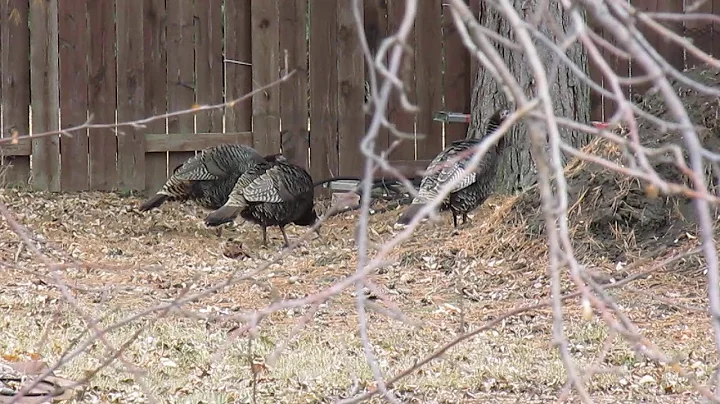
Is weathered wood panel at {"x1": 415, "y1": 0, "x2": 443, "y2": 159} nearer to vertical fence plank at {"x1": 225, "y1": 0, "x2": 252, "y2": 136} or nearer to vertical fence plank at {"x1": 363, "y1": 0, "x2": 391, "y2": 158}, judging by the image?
vertical fence plank at {"x1": 363, "y1": 0, "x2": 391, "y2": 158}

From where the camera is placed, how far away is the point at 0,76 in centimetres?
1059

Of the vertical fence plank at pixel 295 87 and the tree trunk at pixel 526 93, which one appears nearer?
the tree trunk at pixel 526 93

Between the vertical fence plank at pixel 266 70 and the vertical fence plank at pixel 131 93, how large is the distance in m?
1.05

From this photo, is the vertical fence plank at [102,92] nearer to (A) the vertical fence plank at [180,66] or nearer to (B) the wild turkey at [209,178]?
(A) the vertical fence plank at [180,66]

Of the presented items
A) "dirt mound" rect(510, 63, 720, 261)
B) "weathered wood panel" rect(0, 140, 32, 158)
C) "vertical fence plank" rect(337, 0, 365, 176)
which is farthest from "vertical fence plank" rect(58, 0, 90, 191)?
"dirt mound" rect(510, 63, 720, 261)

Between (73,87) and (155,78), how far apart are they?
29.6 inches

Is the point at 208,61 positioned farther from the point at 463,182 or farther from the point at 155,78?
the point at 463,182

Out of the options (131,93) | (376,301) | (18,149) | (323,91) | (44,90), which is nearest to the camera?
(376,301)

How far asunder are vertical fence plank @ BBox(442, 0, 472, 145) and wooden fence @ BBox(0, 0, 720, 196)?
1cm

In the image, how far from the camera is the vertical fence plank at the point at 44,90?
416 inches

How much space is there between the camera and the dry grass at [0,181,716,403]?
511 cm

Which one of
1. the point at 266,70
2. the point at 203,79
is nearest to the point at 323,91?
the point at 266,70

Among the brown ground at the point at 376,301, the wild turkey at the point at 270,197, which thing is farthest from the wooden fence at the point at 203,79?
the wild turkey at the point at 270,197

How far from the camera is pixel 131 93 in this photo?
10727 millimetres
